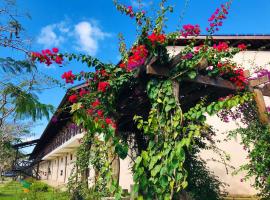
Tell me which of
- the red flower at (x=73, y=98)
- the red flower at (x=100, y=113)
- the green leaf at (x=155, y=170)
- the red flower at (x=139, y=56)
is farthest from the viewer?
the red flower at (x=73, y=98)

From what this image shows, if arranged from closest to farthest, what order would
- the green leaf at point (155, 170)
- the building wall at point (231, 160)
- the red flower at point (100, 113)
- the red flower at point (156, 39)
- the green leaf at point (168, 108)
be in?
the green leaf at point (155, 170)
the green leaf at point (168, 108)
the red flower at point (156, 39)
the red flower at point (100, 113)
the building wall at point (231, 160)

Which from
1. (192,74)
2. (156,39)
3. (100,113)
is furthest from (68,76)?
(192,74)

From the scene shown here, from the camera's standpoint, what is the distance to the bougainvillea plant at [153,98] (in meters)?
3.06

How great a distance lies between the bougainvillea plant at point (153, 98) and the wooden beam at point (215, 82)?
66mm

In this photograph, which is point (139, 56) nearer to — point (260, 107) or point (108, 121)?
point (108, 121)

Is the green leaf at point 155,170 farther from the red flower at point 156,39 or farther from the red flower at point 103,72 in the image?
the red flower at point 103,72

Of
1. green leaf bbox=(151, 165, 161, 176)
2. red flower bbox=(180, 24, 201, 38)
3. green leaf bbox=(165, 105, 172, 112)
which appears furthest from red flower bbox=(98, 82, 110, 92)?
green leaf bbox=(151, 165, 161, 176)

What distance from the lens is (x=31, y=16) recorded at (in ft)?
21.2

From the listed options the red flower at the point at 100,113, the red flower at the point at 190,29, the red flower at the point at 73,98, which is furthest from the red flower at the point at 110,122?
the red flower at the point at 190,29

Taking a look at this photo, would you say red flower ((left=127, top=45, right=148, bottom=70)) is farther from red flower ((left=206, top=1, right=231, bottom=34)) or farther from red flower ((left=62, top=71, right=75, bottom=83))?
red flower ((left=206, top=1, right=231, bottom=34))

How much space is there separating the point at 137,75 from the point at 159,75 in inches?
14.2

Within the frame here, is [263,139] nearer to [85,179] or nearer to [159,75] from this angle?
[159,75]

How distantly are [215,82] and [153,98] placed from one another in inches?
43.7

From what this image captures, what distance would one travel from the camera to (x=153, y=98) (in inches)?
158
